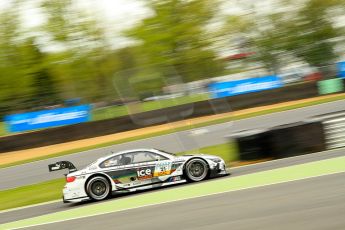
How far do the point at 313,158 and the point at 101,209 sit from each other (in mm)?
5416

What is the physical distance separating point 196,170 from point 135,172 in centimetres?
140

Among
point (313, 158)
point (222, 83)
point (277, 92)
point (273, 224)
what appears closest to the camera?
point (273, 224)

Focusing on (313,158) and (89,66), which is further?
(89,66)

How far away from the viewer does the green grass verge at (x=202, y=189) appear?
10.5 m

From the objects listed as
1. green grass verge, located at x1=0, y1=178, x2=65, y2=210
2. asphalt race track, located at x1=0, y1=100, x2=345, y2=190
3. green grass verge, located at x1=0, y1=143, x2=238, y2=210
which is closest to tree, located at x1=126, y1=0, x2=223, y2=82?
asphalt race track, located at x1=0, y1=100, x2=345, y2=190

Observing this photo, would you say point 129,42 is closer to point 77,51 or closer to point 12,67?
point 77,51

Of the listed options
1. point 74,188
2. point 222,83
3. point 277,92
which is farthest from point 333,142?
point 222,83

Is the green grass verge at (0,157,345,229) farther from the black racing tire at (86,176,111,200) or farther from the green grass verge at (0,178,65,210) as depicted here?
the green grass verge at (0,178,65,210)

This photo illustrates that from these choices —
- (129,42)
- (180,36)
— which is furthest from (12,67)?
(180,36)

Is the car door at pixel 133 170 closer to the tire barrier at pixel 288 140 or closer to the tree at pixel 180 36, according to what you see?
the tire barrier at pixel 288 140

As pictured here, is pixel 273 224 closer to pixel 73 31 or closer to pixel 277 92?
pixel 277 92

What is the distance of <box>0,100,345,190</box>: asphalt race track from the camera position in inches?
798

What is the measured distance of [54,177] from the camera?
19.2m

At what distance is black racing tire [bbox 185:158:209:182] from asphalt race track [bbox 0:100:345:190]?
12.7 ft
